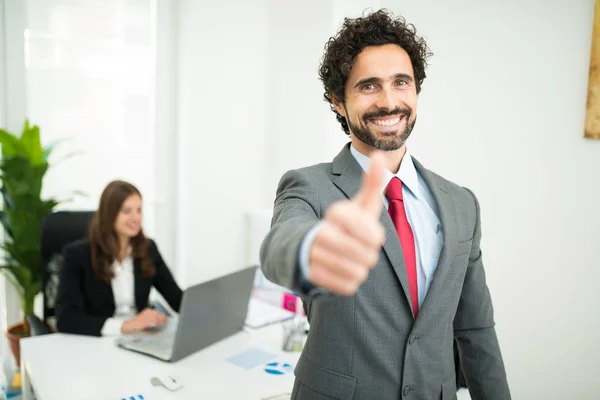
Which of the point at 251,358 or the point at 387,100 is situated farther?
the point at 251,358

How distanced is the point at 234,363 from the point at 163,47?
2.40 meters

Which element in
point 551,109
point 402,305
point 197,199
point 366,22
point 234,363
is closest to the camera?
point 402,305

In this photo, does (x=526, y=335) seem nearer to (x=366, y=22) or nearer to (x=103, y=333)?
(x=366, y=22)

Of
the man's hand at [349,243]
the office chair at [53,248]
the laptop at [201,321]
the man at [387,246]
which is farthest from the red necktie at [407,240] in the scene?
the office chair at [53,248]

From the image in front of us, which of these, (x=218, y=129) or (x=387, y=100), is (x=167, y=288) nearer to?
(x=218, y=129)

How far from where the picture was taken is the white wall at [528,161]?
1.98 m

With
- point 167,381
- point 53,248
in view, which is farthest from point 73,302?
point 167,381

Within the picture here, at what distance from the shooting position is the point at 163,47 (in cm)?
344

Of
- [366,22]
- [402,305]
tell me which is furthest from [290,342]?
[366,22]

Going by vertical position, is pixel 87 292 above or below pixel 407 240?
below

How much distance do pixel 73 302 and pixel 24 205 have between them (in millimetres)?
856

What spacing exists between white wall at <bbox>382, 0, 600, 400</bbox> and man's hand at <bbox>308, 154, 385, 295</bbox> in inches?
64.4

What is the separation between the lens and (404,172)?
1.26 metres

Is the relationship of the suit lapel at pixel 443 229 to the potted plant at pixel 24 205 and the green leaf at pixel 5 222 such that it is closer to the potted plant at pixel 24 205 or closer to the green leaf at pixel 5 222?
the potted plant at pixel 24 205
